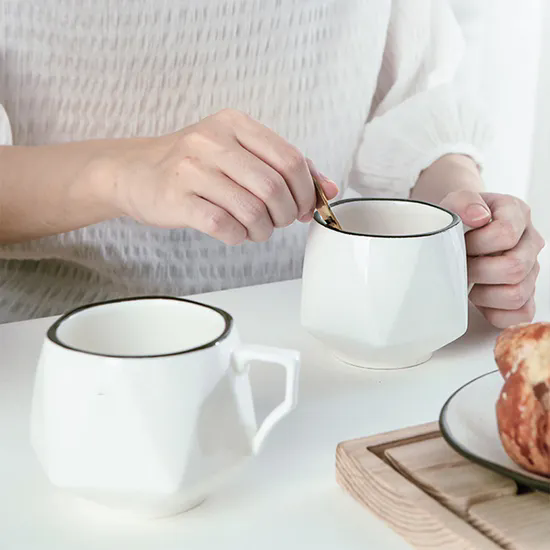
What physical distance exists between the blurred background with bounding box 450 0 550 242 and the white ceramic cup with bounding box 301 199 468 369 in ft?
3.74

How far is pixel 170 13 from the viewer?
3.01 feet

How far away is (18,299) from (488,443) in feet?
2.03

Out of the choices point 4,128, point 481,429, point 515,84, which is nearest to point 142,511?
point 481,429

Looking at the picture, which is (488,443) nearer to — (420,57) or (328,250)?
(328,250)

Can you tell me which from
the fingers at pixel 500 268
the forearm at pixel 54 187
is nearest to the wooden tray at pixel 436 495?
the fingers at pixel 500 268

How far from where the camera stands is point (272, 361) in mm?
409

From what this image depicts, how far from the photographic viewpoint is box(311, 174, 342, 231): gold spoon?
0.59 metres

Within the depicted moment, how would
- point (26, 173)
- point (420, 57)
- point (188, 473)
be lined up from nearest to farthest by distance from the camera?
1. point (188, 473)
2. point (26, 173)
3. point (420, 57)

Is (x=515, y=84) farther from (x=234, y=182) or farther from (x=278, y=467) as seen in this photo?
(x=278, y=467)

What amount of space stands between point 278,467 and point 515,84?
1473 mm

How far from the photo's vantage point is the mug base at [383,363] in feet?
1.95

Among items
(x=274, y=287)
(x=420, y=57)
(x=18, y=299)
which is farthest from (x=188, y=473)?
(x=420, y=57)

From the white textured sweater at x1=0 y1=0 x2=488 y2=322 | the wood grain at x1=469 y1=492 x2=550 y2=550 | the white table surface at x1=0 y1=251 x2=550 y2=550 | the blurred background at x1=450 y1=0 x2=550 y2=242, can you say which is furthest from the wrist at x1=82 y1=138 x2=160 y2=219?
the blurred background at x1=450 y1=0 x2=550 y2=242

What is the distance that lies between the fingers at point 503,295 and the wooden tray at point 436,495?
215 millimetres
